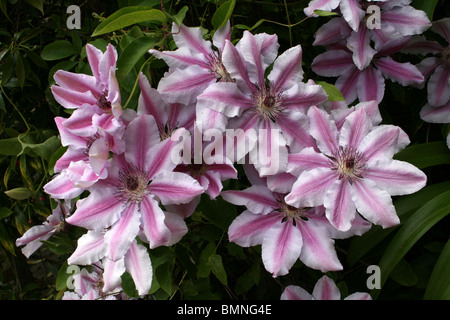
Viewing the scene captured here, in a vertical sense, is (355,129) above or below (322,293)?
above

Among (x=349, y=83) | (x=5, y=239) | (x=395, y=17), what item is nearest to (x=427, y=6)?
(x=395, y=17)

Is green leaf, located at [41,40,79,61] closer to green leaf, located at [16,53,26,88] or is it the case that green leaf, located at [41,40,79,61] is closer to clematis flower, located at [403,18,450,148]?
green leaf, located at [16,53,26,88]

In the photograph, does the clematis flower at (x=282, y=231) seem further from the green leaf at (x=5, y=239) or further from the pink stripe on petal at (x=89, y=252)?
the green leaf at (x=5, y=239)

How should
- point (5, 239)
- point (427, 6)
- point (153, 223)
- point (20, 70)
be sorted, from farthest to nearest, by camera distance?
point (5, 239) < point (20, 70) < point (427, 6) < point (153, 223)

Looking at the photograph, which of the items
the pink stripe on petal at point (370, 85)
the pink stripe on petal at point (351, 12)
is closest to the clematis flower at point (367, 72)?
the pink stripe on petal at point (370, 85)

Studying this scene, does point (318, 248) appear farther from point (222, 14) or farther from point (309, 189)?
point (222, 14)

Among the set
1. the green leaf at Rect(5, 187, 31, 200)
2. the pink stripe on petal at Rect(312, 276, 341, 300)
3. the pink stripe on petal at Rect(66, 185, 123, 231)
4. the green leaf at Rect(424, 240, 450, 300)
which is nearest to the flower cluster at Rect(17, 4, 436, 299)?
the pink stripe on petal at Rect(66, 185, 123, 231)
